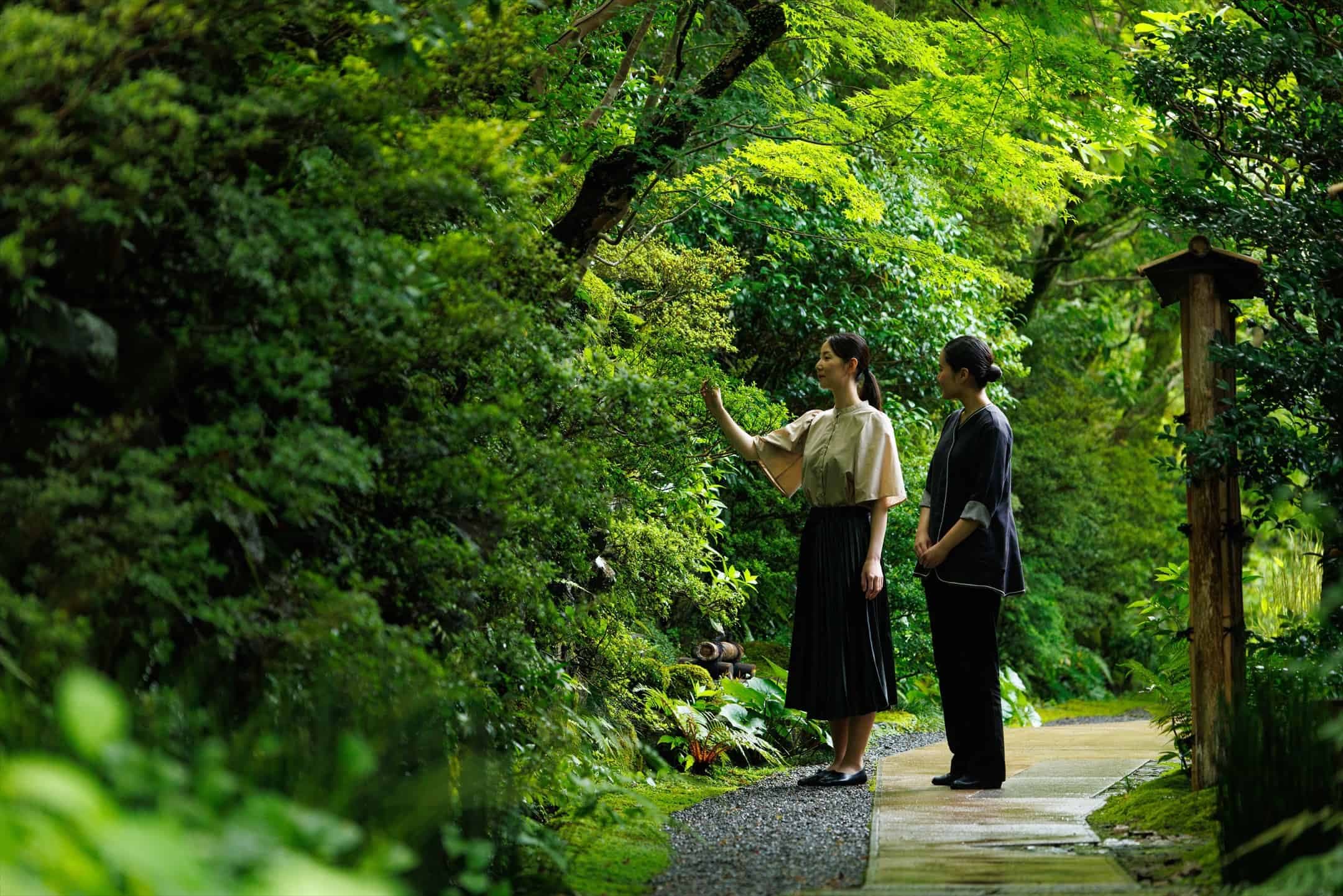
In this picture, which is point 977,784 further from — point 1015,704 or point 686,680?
point 1015,704

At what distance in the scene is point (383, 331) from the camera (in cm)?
295

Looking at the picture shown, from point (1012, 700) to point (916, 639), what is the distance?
6.94 ft

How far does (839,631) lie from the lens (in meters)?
5.18

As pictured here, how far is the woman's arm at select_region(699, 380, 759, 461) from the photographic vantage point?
520 centimetres

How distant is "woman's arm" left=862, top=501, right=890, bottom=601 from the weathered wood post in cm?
119

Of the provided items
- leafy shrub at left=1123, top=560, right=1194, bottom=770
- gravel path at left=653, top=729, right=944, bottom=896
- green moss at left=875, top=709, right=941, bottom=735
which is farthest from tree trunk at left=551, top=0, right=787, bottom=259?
green moss at left=875, top=709, right=941, bottom=735

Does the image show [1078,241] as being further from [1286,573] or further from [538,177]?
[538,177]

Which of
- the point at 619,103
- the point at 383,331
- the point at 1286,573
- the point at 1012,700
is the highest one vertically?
the point at 619,103

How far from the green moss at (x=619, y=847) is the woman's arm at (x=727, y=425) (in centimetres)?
150

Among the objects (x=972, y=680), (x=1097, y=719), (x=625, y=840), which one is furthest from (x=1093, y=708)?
(x=625, y=840)

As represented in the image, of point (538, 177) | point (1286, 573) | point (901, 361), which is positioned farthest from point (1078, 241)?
point (538, 177)

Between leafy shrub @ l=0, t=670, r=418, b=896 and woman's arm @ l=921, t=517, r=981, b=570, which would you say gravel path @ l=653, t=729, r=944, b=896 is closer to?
woman's arm @ l=921, t=517, r=981, b=570

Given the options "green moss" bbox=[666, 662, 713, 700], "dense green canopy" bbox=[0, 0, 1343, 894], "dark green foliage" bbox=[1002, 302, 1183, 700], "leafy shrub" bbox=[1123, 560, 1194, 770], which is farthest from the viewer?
"dark green foliage" bbox=[1002, 302, 1183, 700]

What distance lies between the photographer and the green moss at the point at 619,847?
3.36m
